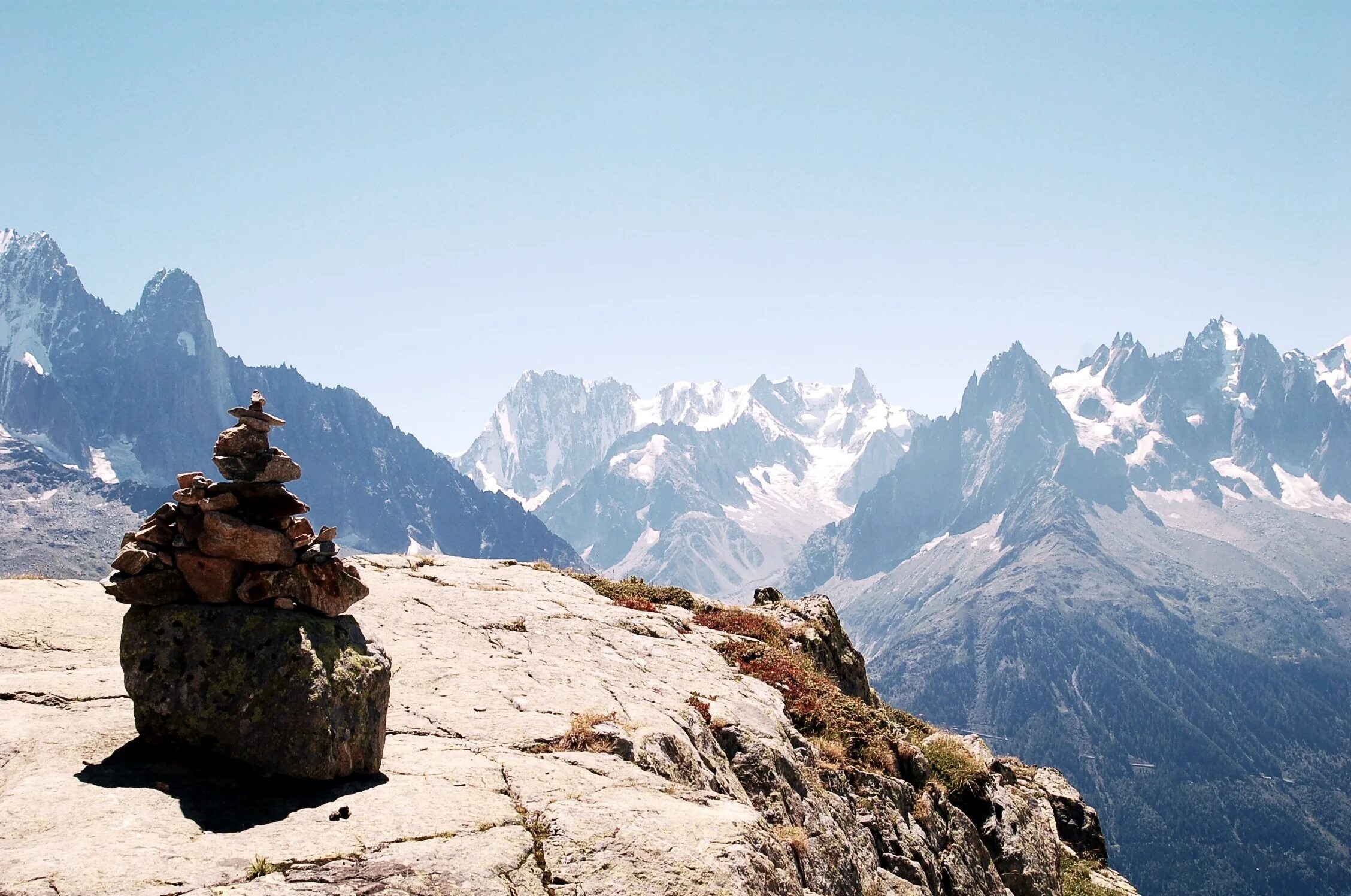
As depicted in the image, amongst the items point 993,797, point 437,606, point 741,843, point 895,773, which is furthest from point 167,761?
point 993,797

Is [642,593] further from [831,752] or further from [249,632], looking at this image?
[249,632]

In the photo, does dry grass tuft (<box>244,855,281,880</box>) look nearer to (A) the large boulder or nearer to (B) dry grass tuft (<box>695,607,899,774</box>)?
(A) the large boulder

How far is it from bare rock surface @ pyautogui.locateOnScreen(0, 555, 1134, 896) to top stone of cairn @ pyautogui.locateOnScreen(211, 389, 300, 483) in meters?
2.10

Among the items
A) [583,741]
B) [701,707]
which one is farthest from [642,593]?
[583,741]

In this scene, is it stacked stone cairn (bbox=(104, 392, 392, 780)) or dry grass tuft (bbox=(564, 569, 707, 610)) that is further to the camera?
dry grass tuft (bbox=(564, 569, 707, 610))

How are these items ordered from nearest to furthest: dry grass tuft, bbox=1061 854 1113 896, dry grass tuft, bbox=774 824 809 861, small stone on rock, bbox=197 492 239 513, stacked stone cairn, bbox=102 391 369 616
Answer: stacked stone cairn, bbox=102 391 369 616 < small stone on rock, bbox=197 492 239 513 < dry grass tuft, bbox=774 824 809 861 < dry grass tuft, bbox=1061 854 1113 896

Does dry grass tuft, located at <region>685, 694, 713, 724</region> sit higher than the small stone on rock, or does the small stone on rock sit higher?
the small stone on rock

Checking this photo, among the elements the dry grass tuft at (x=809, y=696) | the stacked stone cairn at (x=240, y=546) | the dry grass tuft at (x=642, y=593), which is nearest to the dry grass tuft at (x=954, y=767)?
the dry grass tuft at (x=809, y=696)

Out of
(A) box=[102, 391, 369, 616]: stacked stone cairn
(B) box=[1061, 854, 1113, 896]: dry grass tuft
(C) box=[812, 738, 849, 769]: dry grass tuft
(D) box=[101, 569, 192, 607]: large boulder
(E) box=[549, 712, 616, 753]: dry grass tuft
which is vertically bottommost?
(B) box=[1061, 854, 1113, 896]: dry grass tuft

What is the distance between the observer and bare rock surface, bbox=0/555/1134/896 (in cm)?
984

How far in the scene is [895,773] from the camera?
21922 mm

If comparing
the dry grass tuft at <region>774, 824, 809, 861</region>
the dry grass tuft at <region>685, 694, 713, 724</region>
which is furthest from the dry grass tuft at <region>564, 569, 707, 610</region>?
the dry grass tuft at <region>774, 824, 809, 861</region>

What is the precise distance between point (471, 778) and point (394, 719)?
334 cm

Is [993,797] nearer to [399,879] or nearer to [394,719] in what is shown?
[394,719]
